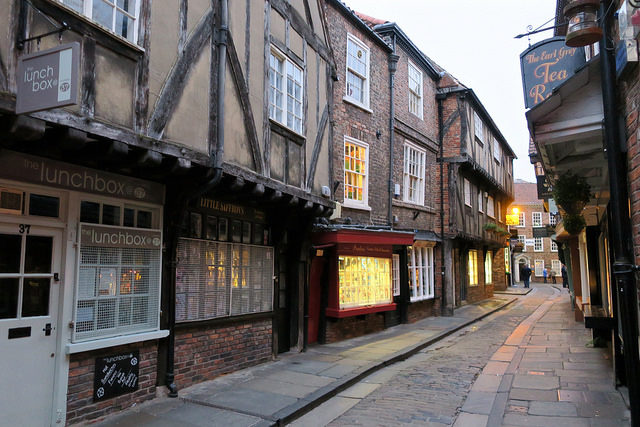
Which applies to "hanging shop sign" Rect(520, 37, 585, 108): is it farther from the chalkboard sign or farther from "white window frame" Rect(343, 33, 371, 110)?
the chalkboard sign

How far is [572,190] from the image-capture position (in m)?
7.18

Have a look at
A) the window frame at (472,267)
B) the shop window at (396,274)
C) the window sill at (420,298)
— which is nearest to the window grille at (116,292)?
the shop window at (396,274)

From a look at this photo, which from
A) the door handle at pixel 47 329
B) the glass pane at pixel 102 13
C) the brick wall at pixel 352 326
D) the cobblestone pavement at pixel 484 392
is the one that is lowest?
the cobblestone pavement at pixel 484 392

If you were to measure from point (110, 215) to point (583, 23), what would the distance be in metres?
5.65

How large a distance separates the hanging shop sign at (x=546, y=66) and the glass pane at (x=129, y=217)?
5.54m

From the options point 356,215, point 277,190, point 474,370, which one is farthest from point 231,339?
point 356,215

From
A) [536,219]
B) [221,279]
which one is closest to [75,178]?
[221,279]

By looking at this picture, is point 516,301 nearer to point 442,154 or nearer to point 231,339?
point 442,154

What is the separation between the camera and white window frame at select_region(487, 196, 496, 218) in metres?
23.8

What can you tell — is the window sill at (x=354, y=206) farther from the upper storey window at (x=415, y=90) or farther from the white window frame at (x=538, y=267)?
the white window frame at (x=538, y=267)

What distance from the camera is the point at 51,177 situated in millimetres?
4984

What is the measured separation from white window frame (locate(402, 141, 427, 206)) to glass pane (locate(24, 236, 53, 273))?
10905 millimetres

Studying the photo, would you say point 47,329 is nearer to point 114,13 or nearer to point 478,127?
point 114,13

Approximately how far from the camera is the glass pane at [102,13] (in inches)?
196
